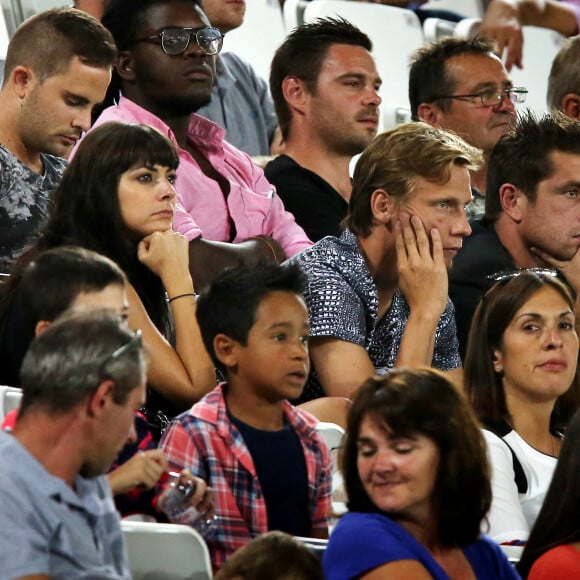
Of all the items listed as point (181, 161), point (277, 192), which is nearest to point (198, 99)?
point (181, 161)

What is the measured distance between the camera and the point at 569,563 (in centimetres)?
265

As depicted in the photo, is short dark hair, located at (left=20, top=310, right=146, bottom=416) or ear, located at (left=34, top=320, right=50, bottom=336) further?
ear, located at (left=34, top=320, right=50, bottom=336)

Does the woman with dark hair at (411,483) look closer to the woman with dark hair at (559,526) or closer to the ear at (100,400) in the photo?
the woman with dark hair at (559,526)

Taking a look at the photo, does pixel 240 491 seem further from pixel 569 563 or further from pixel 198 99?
pixel 198 99

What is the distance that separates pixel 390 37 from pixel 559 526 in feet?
11.6

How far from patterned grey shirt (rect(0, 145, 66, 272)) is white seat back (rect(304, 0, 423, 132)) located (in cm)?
233

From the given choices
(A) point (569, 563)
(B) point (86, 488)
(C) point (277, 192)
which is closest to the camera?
(B) point (86, 488)

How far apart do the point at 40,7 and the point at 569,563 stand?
2.96m

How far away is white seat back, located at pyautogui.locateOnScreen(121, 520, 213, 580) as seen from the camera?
244cm

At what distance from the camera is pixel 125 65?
4.19m

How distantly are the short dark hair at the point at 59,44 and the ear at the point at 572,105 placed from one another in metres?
1.95

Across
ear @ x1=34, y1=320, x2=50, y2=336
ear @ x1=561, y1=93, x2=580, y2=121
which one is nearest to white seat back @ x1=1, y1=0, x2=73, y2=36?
ear @ x1=561, y1=93, x2=580, y2=121

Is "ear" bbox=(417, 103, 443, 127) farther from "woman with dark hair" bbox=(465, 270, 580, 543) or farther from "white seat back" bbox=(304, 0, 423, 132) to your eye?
"woman with dark hair" bbox=(465, 270, 580, 543)

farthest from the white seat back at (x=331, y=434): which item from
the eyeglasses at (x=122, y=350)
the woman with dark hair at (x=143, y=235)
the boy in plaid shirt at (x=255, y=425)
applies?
the eyeglasses at (x=122, y=350)
